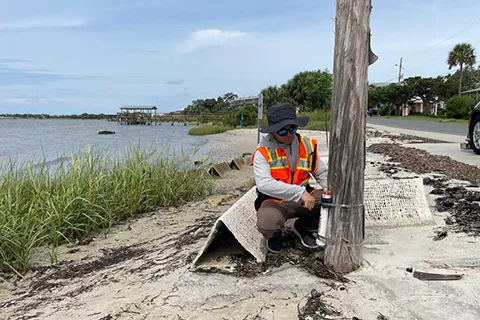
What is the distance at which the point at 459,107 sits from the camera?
4038 cm

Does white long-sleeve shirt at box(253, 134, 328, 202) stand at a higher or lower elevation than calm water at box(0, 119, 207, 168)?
higher

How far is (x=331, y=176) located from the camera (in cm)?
320

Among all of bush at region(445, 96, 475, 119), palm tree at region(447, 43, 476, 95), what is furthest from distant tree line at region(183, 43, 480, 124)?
bush at region(445, 96, 475, 119)

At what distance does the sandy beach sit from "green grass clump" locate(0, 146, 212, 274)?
1.14ft

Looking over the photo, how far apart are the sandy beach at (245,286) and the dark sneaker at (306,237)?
347 mm

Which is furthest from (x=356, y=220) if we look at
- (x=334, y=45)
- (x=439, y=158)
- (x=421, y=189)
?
(x=439, y=158)

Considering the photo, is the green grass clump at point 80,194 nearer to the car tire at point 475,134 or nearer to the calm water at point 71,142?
the calm water at point 71,142

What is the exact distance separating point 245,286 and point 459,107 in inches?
1692

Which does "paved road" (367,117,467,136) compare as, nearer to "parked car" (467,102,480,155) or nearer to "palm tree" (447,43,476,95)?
"parked car" (467,102,480,155)

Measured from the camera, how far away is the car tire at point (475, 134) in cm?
934

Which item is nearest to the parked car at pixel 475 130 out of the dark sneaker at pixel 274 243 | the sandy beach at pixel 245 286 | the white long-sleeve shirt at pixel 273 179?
the sandy beach at pixel 245 286

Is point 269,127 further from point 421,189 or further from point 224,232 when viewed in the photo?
point 421,189

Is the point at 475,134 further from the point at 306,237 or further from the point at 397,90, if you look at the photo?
the point at 397,90

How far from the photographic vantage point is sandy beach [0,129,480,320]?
8.76 ft
